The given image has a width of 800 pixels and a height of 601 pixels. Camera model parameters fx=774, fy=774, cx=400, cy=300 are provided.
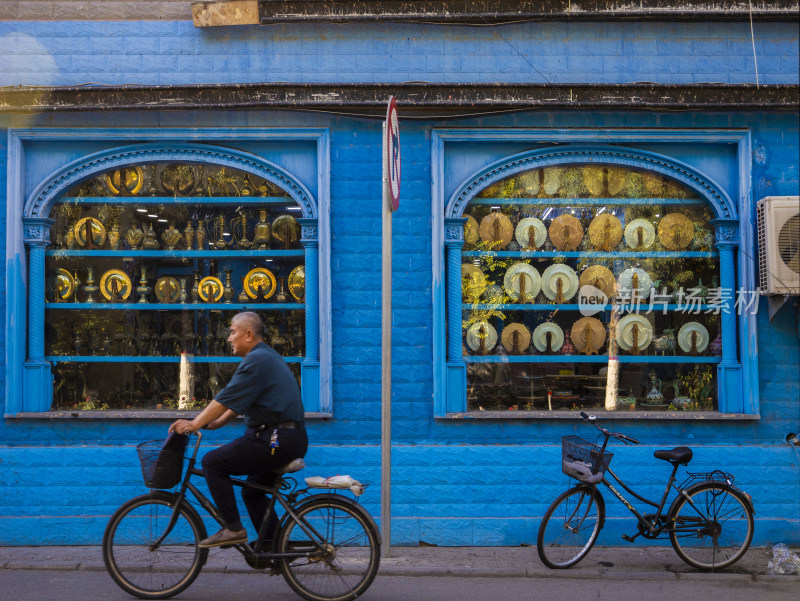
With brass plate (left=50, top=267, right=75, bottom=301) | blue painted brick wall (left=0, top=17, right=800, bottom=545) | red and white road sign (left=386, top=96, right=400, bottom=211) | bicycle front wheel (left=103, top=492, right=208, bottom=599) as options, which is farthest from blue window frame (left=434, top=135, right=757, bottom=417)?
brass plate (left=50, top=267, right=75, bottom=301)

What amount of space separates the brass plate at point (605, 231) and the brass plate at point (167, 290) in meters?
3.97

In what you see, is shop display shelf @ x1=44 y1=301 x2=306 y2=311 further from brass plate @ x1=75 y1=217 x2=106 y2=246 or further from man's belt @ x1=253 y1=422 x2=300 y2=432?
man's belt @ x1=253 y1=422 x2=300 y2=432

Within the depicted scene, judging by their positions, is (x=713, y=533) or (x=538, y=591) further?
(x=713, y=533)

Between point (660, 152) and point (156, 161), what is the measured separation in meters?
4.68

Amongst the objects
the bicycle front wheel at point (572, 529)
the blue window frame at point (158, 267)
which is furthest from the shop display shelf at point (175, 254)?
the bicycle front wheel at point (572, 529)

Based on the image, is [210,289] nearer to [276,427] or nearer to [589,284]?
[276,427]

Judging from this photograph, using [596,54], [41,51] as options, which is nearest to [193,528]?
[41,51]

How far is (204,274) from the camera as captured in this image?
7.36m

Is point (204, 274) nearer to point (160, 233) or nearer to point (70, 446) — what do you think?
point (160, 233)

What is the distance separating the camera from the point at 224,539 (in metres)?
4.87

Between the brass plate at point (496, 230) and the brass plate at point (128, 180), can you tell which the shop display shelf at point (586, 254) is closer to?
the brass plate at point (496, 230)

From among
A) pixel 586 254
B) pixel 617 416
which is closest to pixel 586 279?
pixel 586 254

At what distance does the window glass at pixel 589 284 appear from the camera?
725 cm

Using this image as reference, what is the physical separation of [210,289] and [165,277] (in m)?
0.43
